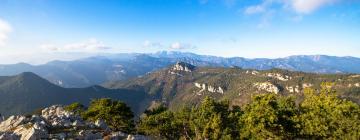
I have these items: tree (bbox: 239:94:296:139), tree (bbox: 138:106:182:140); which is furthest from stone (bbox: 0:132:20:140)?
tree (bbox: 239:94:296:139)

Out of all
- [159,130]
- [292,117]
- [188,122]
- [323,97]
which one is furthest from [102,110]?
[323,97]

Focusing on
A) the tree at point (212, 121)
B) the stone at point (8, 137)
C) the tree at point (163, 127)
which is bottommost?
the tree at point (163, 127)

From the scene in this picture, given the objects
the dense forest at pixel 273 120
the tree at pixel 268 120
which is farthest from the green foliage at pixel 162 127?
the tree at pixel 268 120

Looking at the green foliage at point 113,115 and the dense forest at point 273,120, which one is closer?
the dense forest at point 273,120

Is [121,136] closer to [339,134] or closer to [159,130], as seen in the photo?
[159,130]

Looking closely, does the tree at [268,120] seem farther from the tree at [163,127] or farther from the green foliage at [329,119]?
the tree at [163,127]

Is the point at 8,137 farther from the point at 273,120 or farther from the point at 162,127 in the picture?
the point at 273,120

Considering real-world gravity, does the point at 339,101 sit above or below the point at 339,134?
above
